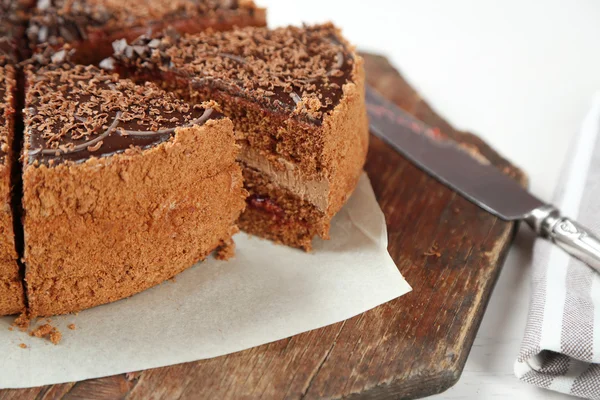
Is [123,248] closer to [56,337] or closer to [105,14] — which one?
[56,337]

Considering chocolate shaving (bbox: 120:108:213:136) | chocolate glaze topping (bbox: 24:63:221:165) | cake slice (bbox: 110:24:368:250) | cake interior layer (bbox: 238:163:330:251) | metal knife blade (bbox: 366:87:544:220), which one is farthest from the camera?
metal knife blade (bbox: 366:87:544:220)

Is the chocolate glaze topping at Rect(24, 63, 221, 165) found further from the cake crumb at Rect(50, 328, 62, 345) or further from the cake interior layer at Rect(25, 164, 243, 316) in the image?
the cake crumb at Rect(50, 328, 62, 345)

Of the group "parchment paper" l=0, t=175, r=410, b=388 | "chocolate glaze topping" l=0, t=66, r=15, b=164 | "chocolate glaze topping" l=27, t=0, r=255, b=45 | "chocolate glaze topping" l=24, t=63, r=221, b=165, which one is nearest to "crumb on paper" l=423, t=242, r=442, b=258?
"parchment paper" l=0, t=175, r=410, b=388

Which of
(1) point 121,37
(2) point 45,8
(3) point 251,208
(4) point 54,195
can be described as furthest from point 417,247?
(2) point 45,8

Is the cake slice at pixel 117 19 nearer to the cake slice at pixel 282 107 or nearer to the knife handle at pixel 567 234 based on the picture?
the cake slice at pixel 282 107

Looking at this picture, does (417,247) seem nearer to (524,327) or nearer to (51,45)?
(524,327)

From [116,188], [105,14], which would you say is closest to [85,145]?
[116,188]

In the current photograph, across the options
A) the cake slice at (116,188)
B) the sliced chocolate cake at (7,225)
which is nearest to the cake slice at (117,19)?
the cake slice at (116,188)

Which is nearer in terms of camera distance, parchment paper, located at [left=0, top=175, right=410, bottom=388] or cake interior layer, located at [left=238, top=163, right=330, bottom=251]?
parchment paper, located at [left=0, top=175, right=410, bottom=388]
